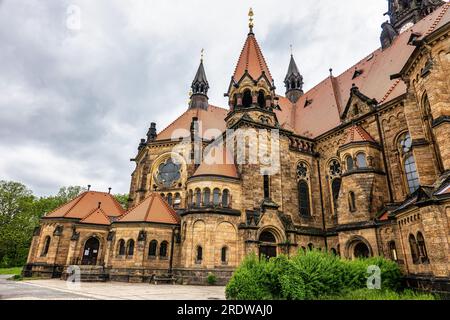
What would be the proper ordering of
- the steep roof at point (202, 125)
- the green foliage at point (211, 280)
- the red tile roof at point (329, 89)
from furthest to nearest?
the steep roof at point (202, 125) < the red tile roof at point (329, 89) < the green foliage at point (211, 280)

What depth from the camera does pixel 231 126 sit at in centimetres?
2452

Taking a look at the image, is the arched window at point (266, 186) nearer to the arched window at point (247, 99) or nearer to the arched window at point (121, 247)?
the arched window at point (247, 99)

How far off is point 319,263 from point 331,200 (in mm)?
15236

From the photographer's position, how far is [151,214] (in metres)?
22.6

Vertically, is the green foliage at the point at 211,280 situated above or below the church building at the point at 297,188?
below

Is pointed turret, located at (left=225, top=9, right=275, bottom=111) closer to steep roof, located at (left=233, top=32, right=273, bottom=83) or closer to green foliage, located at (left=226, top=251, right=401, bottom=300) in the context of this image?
steep roof, located at (left=233, top=32, right=273, bottom=83)

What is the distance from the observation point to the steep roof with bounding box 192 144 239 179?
21278mm

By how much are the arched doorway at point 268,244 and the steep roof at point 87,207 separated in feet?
50.3

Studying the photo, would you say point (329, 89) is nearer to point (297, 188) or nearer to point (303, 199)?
point (297, 188)

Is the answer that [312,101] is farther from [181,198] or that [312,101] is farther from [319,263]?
[319,263]

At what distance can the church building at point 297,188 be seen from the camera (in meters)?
14.6

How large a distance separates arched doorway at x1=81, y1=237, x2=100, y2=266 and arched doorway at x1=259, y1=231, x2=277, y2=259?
1498 centimetres

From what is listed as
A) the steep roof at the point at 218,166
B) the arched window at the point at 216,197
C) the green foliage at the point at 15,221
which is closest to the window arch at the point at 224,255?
the arched window at the point at 216,197
